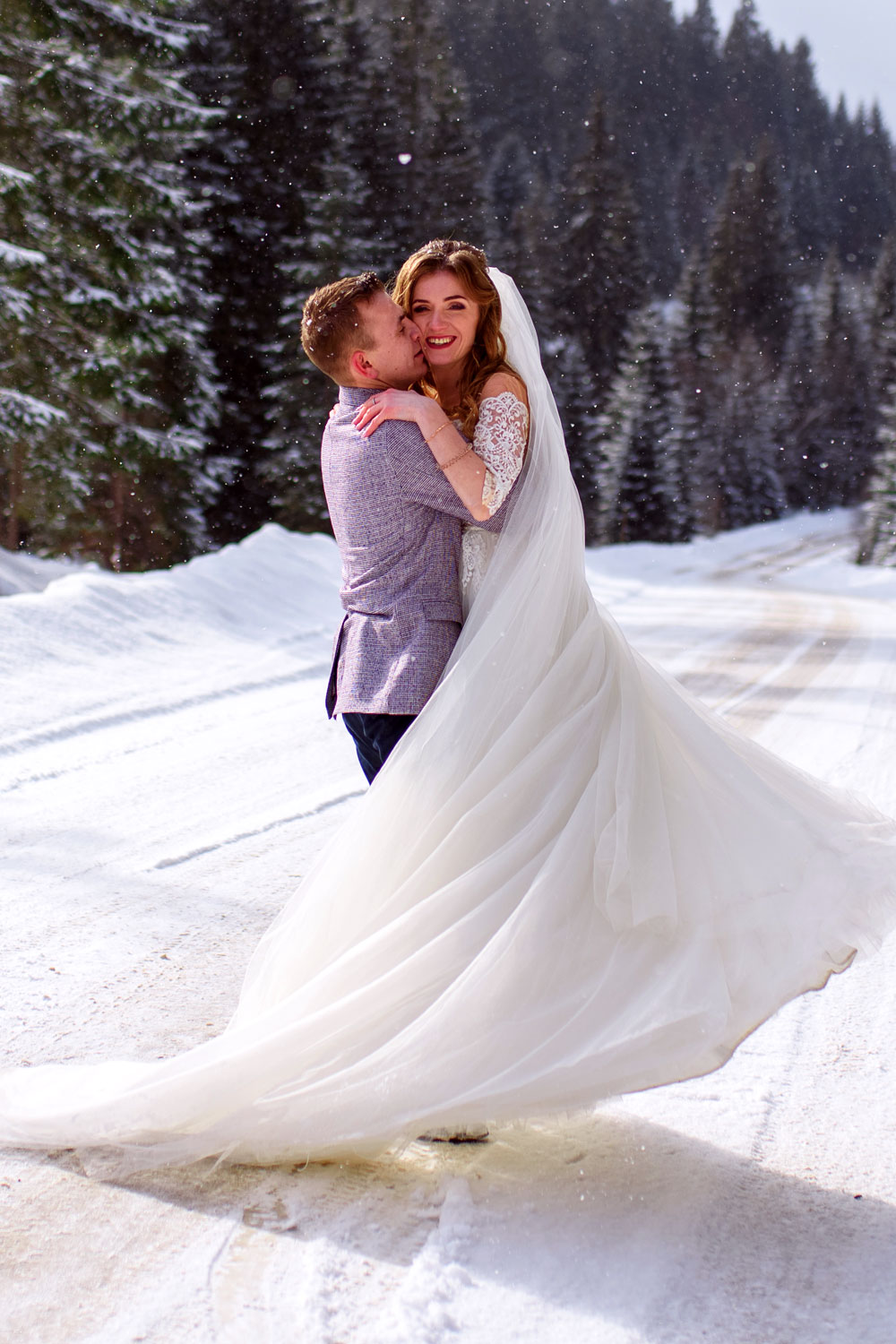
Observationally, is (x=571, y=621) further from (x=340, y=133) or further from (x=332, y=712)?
(x=340, y=133)

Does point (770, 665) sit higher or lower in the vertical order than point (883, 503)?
lower

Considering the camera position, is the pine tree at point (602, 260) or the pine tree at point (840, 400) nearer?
the pine tree at point (602, 260)

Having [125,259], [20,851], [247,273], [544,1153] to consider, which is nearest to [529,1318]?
[544,1153]

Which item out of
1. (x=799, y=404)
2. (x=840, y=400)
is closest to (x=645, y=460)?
(x=799, y=404)

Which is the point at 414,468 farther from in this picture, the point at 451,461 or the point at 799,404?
the point at 799,404

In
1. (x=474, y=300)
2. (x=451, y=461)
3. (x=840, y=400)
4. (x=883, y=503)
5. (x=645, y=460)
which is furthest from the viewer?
(x=840, y=400)

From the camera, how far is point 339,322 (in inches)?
98.7

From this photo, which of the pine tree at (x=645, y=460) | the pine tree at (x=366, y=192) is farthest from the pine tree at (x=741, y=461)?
the pine tree at (x=366, y=192)

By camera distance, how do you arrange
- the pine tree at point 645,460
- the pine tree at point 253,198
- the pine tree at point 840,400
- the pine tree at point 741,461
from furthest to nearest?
1. the pine tree at point 840,400
2. the pine tree at point 741,461
3. the pine tree at point 645,460
4. the pine tree at point 253,198

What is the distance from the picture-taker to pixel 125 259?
55.5 ft

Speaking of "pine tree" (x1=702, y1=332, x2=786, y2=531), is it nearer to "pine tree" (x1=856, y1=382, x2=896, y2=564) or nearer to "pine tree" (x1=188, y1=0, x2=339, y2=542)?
"pine tree" (x1=856, y1=382, x2=896, y2=564)

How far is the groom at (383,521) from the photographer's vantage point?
2.49 meters

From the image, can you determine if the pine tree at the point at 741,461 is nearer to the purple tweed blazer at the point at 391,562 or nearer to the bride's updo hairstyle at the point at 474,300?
the bride's updo hairstyle at the point at 474,300

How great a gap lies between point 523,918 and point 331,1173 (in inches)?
27.0
